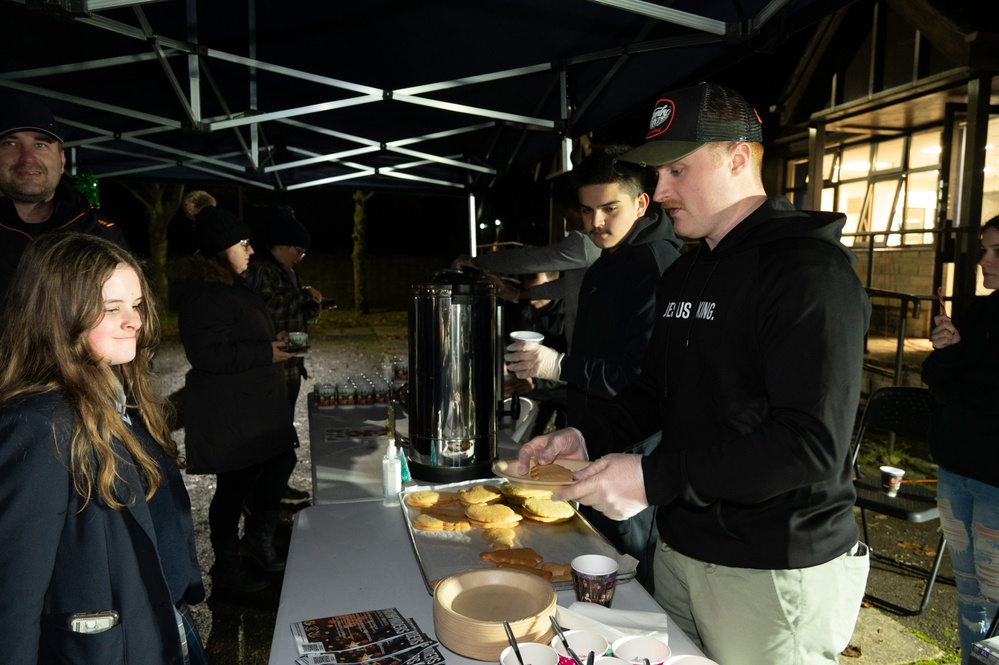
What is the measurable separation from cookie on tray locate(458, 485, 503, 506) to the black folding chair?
2458 mm

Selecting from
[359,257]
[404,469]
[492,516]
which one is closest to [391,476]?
[404,469]

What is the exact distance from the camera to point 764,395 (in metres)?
1.50

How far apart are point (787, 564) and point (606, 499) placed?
45 centimetres

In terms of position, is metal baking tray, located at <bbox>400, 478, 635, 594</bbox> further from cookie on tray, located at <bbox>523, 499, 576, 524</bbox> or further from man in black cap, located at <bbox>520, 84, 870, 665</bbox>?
man in black cap, located at <bbox>520, 84, 870, 665</bbox>

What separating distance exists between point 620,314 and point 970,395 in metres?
1.71

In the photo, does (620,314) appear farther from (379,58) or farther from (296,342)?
(379,58)

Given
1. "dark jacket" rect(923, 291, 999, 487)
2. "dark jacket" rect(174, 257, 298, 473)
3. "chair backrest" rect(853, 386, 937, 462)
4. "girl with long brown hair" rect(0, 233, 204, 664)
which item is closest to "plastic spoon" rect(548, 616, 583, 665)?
"girl with long brown hair" rect(0, 233, 204, 664)

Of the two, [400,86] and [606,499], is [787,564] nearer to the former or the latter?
[606,499]

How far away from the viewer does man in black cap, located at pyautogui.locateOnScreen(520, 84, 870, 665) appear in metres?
1.35

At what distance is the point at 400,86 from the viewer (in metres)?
4.63

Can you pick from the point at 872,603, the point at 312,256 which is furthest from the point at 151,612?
the point at 312,256

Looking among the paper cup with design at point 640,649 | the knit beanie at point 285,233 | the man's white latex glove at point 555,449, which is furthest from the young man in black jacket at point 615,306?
the knit beanie at point 285,233

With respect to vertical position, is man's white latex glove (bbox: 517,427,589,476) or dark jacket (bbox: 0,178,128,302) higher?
dark jacket (bbox: 0,178,128,302)

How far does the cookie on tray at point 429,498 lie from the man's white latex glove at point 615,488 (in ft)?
2.52
